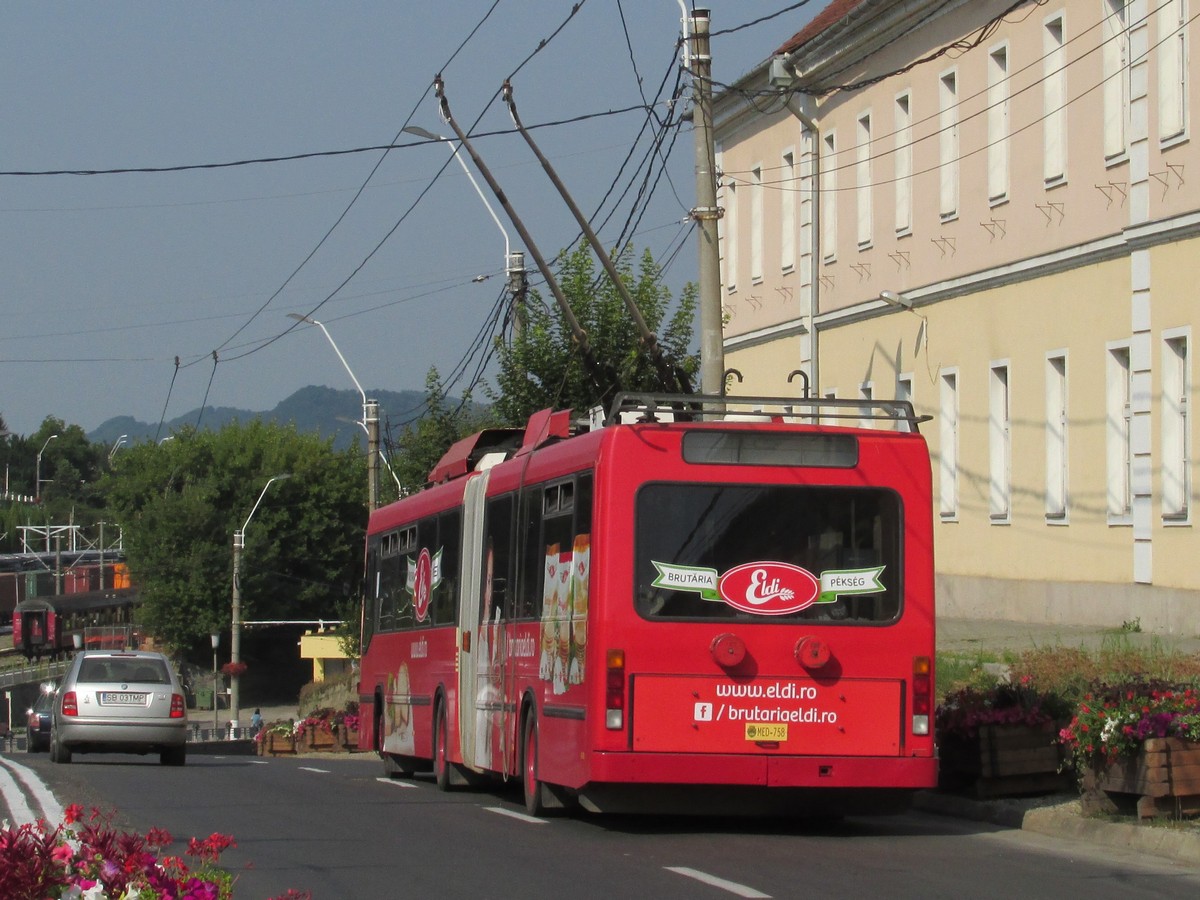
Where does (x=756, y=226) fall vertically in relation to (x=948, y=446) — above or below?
above

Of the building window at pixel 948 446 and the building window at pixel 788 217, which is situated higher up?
→ the building window at pixel 788 217

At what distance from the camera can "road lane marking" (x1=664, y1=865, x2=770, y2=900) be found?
998 cm

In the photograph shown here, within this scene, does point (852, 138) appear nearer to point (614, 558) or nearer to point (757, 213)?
point (757, 213)

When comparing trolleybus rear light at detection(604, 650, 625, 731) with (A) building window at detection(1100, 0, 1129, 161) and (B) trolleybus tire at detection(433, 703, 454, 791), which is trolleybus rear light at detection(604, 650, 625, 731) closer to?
(B) trolleybus tire at detection(433, 703, 454, 791)

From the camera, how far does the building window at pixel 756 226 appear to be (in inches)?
1604

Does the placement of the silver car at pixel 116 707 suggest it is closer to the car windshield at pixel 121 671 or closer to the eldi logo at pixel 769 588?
the car windshield at pixel 121 671

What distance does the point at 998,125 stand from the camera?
3020 cm

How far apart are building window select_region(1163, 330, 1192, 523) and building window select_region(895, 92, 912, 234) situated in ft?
29.1

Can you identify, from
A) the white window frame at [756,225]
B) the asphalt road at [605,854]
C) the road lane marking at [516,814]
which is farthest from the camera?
the white window frame at [756,225]

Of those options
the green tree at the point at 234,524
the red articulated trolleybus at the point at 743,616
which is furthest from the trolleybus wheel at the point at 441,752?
the green tree at the point at 234,524

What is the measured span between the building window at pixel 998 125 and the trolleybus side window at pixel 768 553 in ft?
56.9

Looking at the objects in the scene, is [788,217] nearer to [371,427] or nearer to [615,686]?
[371,427]

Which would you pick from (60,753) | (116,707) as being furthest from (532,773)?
(60,753)

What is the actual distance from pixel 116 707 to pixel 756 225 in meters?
19.5
